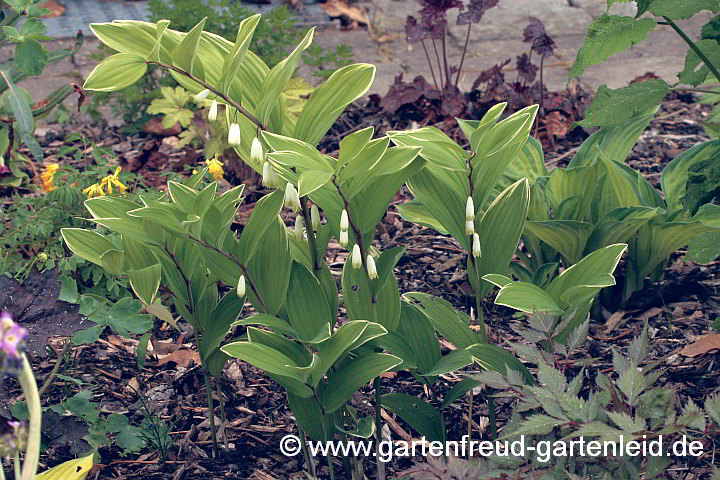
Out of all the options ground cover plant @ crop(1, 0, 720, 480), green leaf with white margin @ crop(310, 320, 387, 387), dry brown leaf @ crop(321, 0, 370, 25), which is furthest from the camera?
dry brown leaf @ crop(321, 0, 370, 25)

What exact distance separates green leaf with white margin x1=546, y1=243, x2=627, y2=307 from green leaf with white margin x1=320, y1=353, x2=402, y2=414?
1.61 ft

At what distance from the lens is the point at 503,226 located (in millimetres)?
2131

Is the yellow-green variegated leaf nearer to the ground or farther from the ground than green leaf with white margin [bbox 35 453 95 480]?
farther from the ground

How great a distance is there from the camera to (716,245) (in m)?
2.28

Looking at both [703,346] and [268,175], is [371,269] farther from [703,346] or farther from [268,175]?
[703,346]

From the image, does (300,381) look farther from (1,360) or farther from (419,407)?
(1,360)

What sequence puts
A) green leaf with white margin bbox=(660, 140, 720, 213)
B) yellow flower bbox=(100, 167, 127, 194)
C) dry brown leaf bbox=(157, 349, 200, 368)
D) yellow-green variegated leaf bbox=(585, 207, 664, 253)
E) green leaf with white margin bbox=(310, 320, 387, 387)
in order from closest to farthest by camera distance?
green leaf with white margin bbox=(310, 320, 387, 387) < yellow-green variegated leaf bbox=(585, 207, 664, 253) < dry brown leaf bbox=(157, 349, 200, 368) < green leaf with white margin bbox=(660, 140, 720, 213) < yellow flower bbox=(100, 167, 127, 194)

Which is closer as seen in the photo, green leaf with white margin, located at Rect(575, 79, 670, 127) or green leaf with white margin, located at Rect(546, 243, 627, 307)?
green leaf with white margin, located at Rect(546, 243, 627, 307)

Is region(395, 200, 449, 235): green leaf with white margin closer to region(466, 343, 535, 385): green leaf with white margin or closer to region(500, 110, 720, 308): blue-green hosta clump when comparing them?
region(500, 110, 720, 308): blue-green hosta clump

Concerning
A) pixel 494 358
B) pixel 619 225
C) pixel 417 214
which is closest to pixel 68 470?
pixel 494 358

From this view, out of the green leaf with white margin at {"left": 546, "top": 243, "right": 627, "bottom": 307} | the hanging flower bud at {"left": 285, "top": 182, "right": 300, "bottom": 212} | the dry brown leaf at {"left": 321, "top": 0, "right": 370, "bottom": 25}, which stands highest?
the hanging flower bud at {"left": 285, "top": 182, "right": 300, "bottom": 212}

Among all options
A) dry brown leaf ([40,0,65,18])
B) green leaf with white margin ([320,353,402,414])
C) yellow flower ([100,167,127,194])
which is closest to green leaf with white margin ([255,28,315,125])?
green leaf with white margin ([320,353,402,414])

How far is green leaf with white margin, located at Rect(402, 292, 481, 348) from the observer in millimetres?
2166

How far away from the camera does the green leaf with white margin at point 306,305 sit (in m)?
2.02
